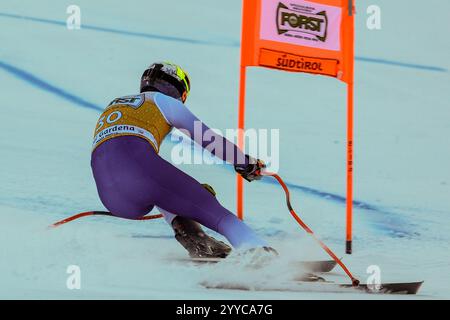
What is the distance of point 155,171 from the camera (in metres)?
4.05

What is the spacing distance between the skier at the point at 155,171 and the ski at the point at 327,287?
0.73 ft

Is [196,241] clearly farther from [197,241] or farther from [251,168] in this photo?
[251,168]

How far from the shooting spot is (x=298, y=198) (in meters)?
6.01

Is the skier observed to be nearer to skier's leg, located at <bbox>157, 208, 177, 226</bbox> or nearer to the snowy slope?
skier's leg, located at <bbox>157, 208, 177, 226</bbox>

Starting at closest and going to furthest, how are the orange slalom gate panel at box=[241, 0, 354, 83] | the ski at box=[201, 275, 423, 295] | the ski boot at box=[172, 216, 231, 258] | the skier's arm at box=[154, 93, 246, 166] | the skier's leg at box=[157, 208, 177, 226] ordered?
the ski at box=[201, 275, 423, 295], the skier's arm at box=[154, 93, 246, 166], the ski boot at box=[172, 216, 231, 258], the skier's leg at box=[157, 208, 177, 226], the orange slalom gate panel at box=[241, 0, 354, 83]

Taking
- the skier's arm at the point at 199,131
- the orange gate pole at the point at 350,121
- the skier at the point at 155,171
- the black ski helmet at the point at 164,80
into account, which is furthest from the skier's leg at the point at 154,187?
the orange gate pole at the point at 350,121

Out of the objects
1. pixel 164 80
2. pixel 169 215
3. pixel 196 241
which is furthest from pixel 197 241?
pixel 164 80

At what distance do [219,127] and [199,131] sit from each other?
9.06ft

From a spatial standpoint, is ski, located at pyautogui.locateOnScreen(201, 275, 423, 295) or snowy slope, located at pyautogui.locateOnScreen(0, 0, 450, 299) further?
snowy slope, located at pyautogui.locateOnScreen(0, 0, 450, 299)

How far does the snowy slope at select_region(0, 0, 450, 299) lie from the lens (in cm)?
423

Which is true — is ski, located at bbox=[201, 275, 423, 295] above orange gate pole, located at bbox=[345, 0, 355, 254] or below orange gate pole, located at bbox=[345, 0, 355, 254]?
below

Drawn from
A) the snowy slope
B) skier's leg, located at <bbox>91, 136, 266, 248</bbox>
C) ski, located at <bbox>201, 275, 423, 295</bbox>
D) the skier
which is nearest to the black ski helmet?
the skier

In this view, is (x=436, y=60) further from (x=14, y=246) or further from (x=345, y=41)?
(x=14, y=246)

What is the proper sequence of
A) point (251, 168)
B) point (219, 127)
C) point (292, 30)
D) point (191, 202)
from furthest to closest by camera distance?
point (219, 127) < point (292, 30) < point (251, 168) < point (191, 202)
